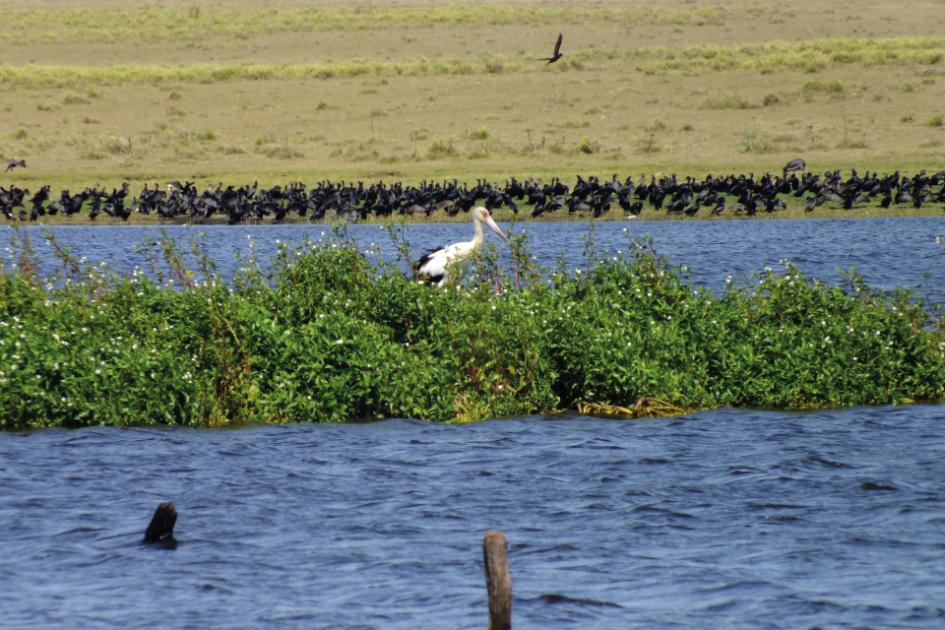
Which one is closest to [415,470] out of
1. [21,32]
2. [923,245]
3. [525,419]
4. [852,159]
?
[525,419]

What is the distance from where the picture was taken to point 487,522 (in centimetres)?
1048

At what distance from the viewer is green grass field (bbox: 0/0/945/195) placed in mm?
40312

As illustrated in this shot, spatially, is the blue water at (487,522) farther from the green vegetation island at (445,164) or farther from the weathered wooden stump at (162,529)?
the green vegetation island at (445,164)

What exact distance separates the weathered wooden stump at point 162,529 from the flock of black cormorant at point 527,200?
22380 mm

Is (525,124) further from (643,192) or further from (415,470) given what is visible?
(415,470)

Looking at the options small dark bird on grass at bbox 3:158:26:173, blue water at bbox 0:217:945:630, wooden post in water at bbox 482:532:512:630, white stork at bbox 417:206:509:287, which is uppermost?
small dark bird on grass at bbox 3:158:26:173

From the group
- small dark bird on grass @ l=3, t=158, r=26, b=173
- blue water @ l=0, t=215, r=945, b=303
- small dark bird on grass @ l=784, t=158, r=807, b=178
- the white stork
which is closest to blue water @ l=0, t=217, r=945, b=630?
the white stork

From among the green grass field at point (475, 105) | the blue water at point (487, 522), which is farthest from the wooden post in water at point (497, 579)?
the green grass field at point (475, 105)

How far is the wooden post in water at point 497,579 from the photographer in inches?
245

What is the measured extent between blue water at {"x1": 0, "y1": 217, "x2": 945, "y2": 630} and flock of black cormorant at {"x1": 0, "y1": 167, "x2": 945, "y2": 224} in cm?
1961

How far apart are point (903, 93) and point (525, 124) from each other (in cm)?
1137

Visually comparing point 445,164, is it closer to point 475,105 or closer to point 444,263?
point 475,105

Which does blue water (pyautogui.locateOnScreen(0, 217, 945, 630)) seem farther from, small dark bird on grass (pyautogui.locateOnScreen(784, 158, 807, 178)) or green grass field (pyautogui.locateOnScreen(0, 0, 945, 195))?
green grass field (pyautogui.locateOnScreen(0, 0, 945, 195))

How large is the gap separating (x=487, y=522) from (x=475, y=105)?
3751 cm
